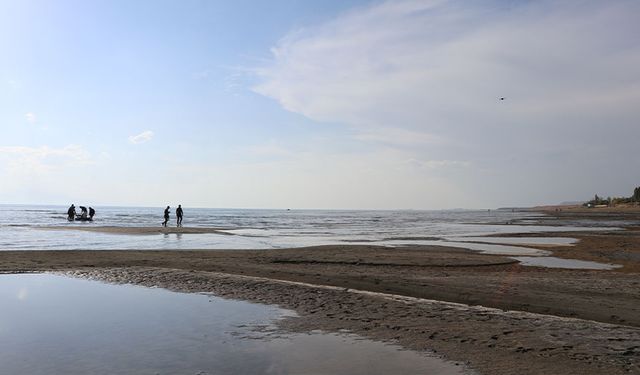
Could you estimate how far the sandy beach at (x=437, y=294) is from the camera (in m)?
8.00

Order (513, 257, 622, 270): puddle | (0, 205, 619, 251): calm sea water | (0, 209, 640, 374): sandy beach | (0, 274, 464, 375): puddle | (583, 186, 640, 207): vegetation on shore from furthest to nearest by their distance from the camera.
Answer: (583, 186, 640, 207): vegetation on shore
(0, 205, 619, 251): calm sea water
(513, 257, 622, 270): puddle
(0, 209, 640, 374): sandy beach
(0, 274, 464, 375): puddle

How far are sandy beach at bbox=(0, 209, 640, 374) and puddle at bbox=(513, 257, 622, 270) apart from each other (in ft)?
2.18

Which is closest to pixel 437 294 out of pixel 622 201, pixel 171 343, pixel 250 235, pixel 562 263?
pixel 171 343

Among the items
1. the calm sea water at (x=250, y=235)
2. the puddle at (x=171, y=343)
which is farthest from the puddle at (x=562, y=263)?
the puddle at (x=171, y=343)

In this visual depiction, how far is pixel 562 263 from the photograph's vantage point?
68.5 ft

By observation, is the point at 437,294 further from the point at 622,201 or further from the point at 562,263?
the point at 622,201

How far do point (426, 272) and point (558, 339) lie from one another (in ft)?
29.7

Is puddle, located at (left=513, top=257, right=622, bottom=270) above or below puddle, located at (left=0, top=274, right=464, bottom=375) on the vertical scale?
below

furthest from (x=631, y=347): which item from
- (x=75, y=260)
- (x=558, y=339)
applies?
(x=75, y=260)

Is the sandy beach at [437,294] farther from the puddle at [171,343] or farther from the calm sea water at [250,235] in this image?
the calm sea water at [250,235]

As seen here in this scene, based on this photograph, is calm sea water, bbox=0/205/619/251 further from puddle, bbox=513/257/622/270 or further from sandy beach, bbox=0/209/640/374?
puddle, bbox=513/257/622/270

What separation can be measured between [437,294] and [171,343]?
765 cm

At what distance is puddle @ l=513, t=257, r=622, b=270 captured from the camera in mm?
19500

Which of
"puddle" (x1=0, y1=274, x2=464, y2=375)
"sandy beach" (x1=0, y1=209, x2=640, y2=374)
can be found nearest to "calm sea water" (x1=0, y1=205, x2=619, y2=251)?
"sandy beach" (x1=0, y1=209, x2=640, y2=374)
